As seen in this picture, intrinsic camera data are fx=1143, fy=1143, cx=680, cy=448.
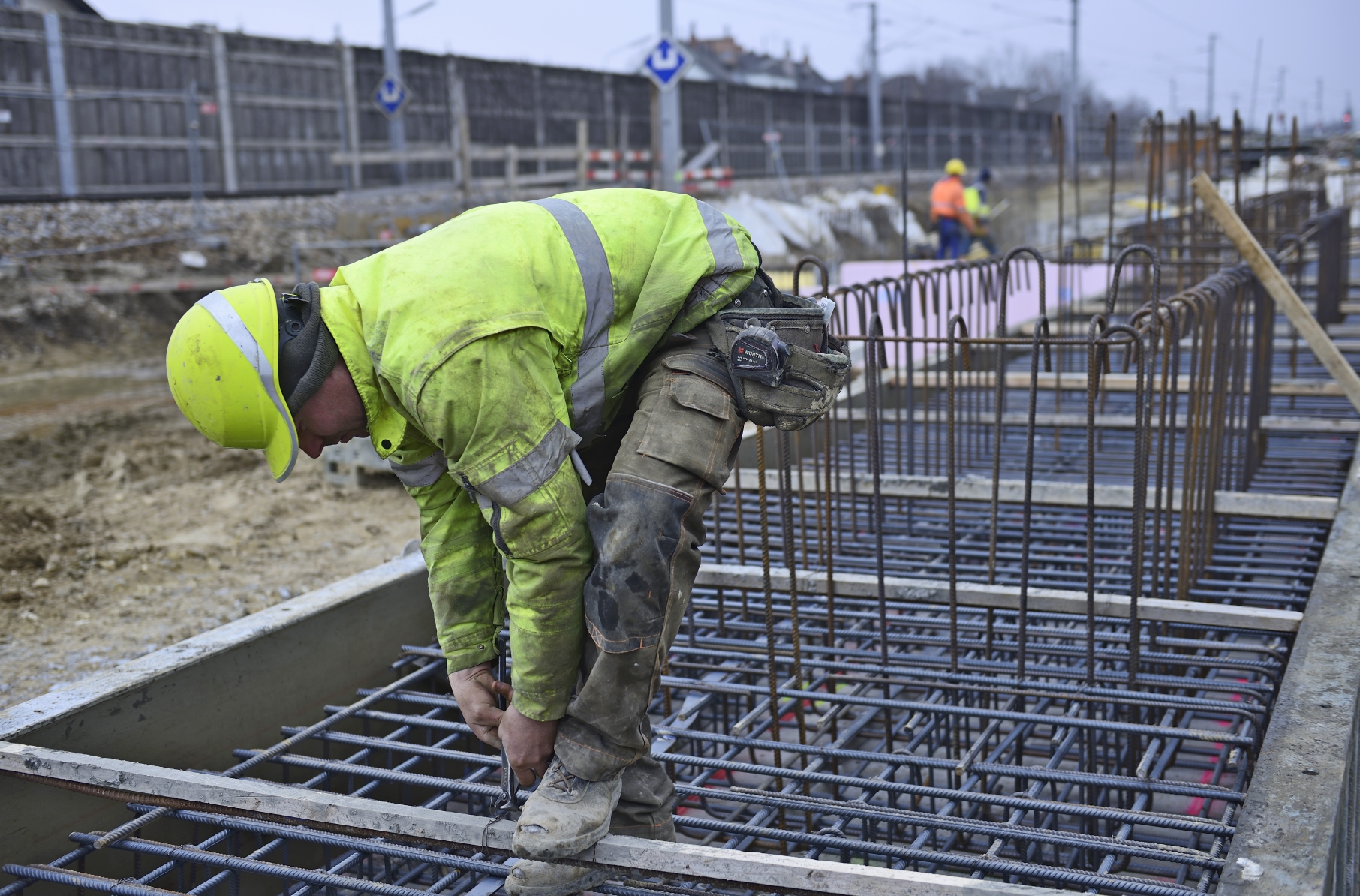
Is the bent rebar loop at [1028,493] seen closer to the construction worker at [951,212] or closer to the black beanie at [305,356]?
the black beanie at [305,356]

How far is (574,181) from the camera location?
62.7ft

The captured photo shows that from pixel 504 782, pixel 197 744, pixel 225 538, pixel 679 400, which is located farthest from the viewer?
pixel 225 538

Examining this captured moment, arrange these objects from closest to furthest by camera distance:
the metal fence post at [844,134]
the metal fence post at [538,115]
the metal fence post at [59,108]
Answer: the metal fence post at [59,108] < the metal fence post at [538,115] < the metal fence post at [844,134]

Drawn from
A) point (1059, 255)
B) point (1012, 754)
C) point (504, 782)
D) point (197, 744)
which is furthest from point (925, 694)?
point (1059, 255)

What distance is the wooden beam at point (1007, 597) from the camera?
343 cm

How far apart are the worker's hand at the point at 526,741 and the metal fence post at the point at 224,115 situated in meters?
19.1

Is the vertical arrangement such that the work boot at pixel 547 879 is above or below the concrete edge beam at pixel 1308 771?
below

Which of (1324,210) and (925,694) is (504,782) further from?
(1324,210)

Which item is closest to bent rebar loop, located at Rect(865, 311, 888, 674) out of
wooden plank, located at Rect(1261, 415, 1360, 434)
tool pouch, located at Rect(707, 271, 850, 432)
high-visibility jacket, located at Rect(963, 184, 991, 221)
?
tool pouch, located at Rect(707, 271, 850, 432)

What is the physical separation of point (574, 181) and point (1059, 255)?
12143mm

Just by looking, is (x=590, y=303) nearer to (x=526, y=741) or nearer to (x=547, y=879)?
(x=526, y=741)

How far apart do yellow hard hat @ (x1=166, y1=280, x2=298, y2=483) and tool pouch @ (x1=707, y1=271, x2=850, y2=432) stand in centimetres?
93

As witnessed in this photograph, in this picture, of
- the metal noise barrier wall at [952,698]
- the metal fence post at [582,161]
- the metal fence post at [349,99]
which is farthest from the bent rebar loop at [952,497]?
the metal fence post at [349,99]

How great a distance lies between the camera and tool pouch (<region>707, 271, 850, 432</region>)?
242 centimetres
